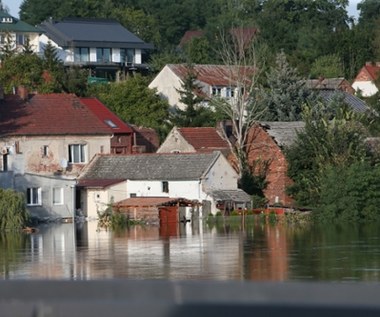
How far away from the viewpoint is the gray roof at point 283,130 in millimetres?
57031

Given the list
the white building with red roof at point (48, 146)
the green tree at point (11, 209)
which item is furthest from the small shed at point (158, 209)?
the green tree at point (11, 209)

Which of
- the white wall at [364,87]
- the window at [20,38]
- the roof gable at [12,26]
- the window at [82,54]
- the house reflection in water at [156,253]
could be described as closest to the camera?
the house reflection in water at [156,253]

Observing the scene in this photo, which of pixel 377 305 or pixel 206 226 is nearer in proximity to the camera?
pixel 377 305

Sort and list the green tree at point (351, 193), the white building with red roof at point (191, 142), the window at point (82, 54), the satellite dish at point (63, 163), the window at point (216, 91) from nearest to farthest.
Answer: the green tree at point (351, 193) → the satellite dish at point (63, 163) → the white building with red roof at point (191, 142) → the window at point (216, 91) → the window at point (82, 54)

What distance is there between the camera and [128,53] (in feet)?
347

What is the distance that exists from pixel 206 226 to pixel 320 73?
155 feet

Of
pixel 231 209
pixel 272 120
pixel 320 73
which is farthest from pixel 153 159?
pixel 320 73

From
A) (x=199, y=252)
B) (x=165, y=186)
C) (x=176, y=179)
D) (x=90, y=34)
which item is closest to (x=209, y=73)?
(x=90, y=34)

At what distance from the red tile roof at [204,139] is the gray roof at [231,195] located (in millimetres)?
5377

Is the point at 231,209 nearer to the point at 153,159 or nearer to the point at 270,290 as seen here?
the point at 153,159

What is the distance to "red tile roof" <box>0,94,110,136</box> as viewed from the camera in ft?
186

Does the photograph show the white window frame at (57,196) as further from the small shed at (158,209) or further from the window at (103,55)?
the window at (103,55)

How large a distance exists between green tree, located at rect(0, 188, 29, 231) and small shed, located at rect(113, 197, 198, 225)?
539 cm

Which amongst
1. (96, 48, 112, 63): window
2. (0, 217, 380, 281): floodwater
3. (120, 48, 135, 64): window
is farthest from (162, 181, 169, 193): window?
(120, 48, 135, 64): window
